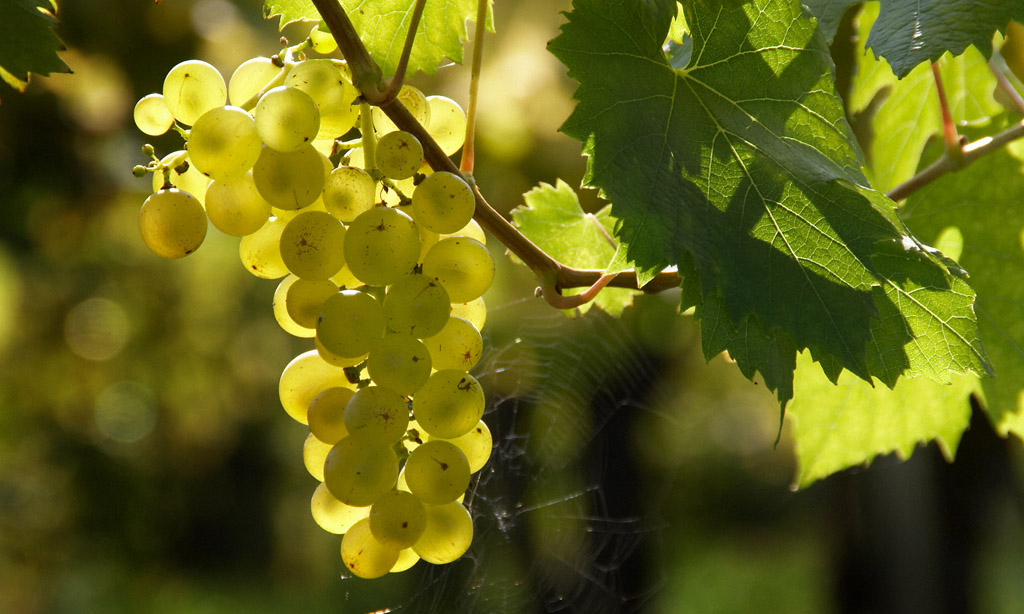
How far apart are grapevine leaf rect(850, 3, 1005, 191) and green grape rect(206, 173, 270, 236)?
484mm

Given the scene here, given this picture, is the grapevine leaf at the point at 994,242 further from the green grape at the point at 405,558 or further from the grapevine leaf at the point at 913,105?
the green grape at the point at 405,558

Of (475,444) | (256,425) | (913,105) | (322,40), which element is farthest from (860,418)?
(256,425)

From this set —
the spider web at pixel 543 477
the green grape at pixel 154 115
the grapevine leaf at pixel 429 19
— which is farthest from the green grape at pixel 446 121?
the spider web at pixel 543 477

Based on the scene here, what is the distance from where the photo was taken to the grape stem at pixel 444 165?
1.01 ft

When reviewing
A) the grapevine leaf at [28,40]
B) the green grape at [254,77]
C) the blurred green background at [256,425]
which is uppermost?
the grapevine leaf at [28,40]

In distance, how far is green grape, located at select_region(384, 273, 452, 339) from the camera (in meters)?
0.32

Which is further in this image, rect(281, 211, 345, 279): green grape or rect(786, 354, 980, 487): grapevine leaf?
rect(786, 354, 980, 487): grapevine leaf

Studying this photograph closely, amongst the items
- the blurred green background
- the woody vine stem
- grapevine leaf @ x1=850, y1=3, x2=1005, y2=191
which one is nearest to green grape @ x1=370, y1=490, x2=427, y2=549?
the woody vine stem

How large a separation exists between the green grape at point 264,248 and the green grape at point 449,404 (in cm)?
9

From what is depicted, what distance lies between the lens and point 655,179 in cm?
36

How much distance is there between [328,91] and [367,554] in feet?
0.63

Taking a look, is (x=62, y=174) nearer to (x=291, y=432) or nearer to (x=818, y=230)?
(x=818, y=230)

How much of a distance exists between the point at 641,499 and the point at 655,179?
2.73 metres

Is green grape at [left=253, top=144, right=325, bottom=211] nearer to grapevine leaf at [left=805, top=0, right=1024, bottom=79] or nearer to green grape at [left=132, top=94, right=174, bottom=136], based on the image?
green grape at [left=132, top=94, right=174, bottom=136]
